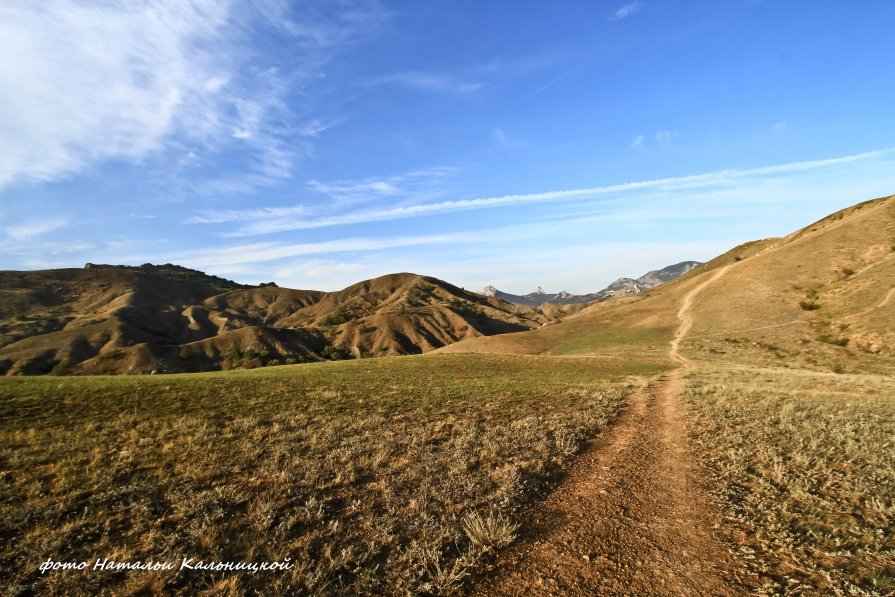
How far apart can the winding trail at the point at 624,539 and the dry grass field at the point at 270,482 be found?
69 centimetres

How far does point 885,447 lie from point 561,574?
14.3 metres

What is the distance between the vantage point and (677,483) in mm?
10953

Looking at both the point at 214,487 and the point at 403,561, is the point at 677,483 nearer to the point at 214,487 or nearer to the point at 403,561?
the point at 403,561

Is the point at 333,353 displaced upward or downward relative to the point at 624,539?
downward

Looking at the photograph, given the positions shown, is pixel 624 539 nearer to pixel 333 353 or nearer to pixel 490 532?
pixel 490 532

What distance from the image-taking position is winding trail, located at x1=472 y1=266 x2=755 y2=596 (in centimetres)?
681

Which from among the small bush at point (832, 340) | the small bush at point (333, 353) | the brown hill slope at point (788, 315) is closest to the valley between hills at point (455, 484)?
the brown hill slope at point (788, 315)

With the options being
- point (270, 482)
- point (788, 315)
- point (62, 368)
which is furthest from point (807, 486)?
point (62, 368)

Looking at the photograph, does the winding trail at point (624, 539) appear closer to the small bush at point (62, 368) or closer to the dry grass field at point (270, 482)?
the dry grass field at point (270, 482)

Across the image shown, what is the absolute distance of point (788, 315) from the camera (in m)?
58.7

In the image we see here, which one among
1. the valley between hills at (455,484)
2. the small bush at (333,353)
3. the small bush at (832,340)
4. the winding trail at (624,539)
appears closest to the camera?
the winding trail at (624,539)

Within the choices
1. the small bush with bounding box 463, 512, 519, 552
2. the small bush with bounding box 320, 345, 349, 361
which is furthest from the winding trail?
the small bush with bounding box 320, 345, 349, 361

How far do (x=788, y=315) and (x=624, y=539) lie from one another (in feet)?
225

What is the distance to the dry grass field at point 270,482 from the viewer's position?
7133 millimetres
